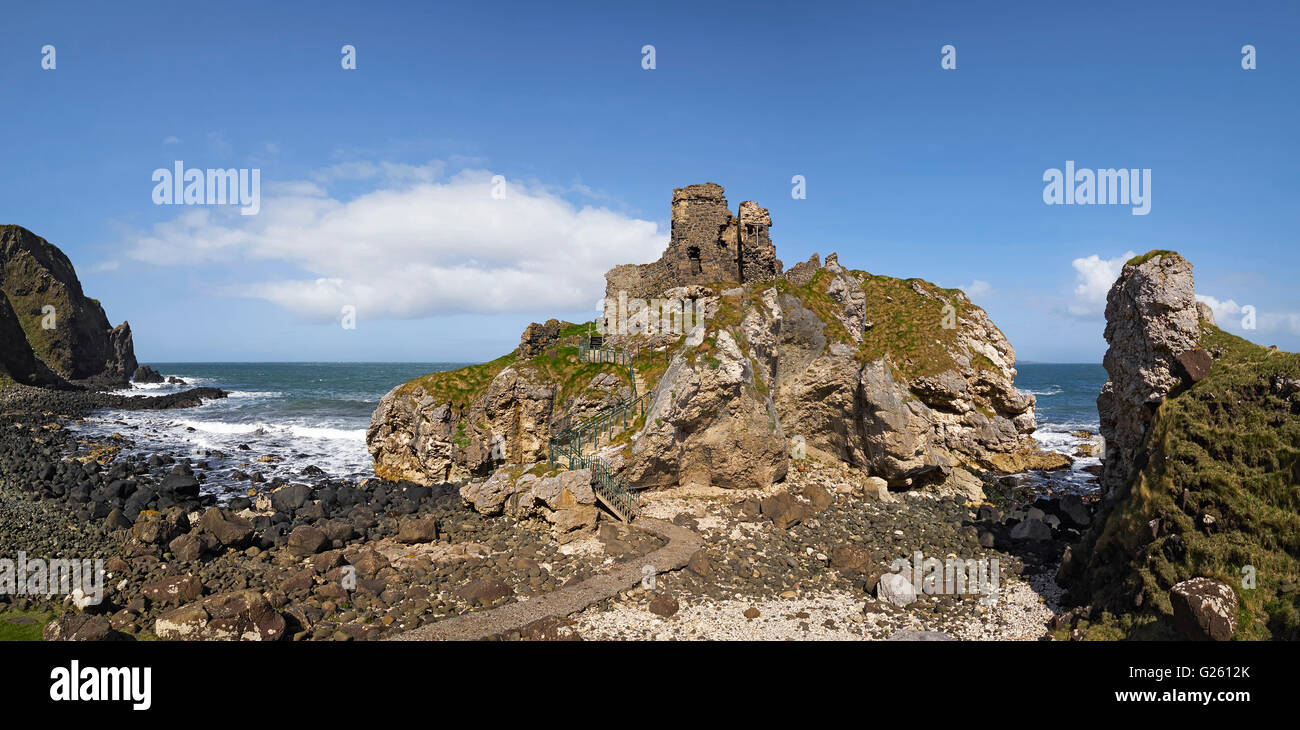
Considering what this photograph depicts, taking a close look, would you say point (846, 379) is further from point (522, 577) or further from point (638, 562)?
point (522, 577)

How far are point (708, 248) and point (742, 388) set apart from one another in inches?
521

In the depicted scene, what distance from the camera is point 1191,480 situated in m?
14.0

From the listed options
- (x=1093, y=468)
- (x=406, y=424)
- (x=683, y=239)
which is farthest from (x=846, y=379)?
(x=406, y=424)

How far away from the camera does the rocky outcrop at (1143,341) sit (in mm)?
16266

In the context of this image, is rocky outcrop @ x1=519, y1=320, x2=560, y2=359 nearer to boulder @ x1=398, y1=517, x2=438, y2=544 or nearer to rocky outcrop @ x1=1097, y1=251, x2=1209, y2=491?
boulder @ x1=398, y1=517, x2=438, y2=544

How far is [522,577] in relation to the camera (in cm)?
1800

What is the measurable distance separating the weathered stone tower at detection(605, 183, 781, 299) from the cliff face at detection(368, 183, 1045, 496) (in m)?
0.09

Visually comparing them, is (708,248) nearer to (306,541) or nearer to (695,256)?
(695,256)

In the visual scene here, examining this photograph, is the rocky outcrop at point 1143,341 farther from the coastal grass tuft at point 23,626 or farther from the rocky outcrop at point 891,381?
the coastal grass tuft at point 23,626

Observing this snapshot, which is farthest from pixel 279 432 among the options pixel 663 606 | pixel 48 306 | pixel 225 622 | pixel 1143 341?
pixel 48 306

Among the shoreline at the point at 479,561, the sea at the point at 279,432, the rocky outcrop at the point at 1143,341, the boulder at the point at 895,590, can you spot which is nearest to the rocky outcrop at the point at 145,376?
the sea at the point at 279,432

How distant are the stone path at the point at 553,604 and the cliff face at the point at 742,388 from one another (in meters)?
6.00
